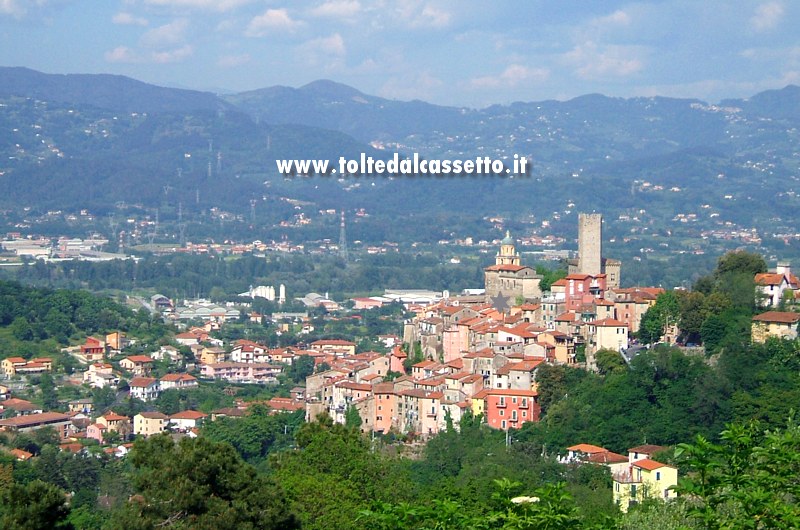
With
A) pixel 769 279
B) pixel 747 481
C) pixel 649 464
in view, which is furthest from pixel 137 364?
pixel 747 481

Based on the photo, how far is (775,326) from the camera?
30.3 m

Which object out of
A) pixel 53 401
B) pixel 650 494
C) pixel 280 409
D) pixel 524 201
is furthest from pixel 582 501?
pixel 524 201

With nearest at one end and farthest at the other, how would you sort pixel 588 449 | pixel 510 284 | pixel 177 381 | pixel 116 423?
pixel 588 449
pixel 510 284
pixel 116 423
pixel 177 381

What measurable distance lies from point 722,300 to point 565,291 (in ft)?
16.0

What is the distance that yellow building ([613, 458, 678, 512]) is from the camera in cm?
2488

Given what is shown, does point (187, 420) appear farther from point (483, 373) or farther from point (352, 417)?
point (483, 373)

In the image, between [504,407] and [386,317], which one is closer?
[504,407]

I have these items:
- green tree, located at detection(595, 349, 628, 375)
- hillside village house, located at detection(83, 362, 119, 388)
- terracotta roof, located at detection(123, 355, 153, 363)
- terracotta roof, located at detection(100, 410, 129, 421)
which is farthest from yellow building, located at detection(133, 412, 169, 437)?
green tree, located at detection(595, 349, 628, 375)

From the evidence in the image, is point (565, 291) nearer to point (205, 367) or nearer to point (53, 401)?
point (53, 401)

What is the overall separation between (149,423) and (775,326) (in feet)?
73.7

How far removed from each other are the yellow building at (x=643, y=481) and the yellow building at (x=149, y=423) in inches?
882

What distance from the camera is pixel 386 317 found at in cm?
8681

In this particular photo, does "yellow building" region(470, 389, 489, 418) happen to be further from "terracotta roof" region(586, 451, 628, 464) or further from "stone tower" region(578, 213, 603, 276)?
"stone tower" region(578, 213, 603, 276)

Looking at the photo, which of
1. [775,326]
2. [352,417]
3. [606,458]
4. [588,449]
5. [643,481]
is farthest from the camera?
[352,417]
